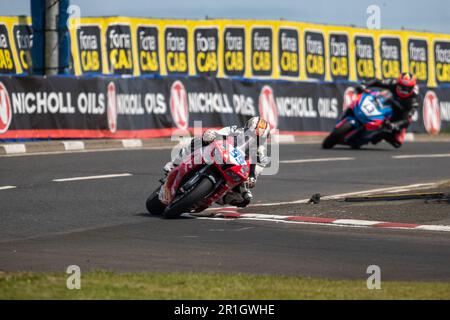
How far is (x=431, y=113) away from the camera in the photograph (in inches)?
1342

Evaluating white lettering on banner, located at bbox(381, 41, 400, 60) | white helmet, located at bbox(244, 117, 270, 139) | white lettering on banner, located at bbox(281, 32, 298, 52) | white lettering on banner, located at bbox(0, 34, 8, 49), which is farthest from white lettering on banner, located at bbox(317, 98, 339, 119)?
white helmet, located at bbox(244, 117, 270, 139)

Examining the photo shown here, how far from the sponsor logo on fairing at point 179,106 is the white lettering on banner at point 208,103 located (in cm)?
21

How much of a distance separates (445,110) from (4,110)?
1591cm

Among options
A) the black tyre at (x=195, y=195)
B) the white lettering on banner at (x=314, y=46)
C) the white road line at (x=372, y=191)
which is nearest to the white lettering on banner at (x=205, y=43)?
the white lettering on banner at (x=314, y=46)

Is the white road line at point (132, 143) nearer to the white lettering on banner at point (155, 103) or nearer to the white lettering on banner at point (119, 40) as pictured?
the white lettering on banner at point (155, 103)

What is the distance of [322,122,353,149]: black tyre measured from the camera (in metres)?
26.0

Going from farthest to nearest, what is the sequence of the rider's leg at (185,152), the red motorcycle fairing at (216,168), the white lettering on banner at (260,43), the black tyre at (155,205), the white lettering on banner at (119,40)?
the white lettering on banner at (260,43), the white lettering on banner at (119,40), the black tyre at (155,205), the rider's leg at (185,152), the red motorcycle fairing at (216,168)

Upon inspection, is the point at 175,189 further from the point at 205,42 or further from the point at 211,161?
the point at 205,42

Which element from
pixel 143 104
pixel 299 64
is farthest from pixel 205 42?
pixel 143 104

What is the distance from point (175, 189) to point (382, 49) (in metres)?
24.0

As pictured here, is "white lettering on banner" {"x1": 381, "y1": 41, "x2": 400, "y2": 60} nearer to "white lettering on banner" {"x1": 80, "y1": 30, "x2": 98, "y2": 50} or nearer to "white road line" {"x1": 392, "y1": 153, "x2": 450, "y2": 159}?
"white lettering on banner" {"x1": 80, "y1": 30, "x2": 98, "y2": 50}

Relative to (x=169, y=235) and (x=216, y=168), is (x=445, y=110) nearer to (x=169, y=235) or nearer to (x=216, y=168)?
(x=216, y=168)

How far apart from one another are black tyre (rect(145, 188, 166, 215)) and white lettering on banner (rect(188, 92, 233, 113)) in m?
13.4

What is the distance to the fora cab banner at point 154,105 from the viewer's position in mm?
23844
